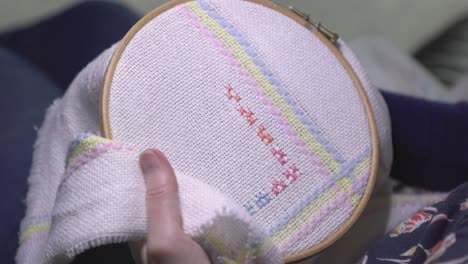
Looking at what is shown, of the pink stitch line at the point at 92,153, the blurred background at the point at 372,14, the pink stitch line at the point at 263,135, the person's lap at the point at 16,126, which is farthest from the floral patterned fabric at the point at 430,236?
the blurred background at the point at 372,14

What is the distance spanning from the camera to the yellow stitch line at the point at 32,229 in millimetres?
583

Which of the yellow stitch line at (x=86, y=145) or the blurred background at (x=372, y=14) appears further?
the blurred background at (x=372, y=14)

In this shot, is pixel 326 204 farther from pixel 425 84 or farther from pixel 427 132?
pixel 425 84

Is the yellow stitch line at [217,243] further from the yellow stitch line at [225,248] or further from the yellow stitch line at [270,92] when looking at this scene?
the yellow stitch line at [270,92]

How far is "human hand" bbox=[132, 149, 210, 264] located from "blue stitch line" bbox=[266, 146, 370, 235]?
94mm

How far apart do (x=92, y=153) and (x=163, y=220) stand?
89 millimetres

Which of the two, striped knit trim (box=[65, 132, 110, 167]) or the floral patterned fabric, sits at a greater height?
striped knit trim (box=[65, 132, 110, 167])

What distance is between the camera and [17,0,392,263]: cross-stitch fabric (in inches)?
17.4

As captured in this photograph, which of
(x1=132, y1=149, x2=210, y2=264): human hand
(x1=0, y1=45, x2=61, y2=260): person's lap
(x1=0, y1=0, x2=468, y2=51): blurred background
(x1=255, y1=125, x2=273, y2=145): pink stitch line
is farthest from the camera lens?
(x1=0, y1=0, x2=468, y2=51): blurred background

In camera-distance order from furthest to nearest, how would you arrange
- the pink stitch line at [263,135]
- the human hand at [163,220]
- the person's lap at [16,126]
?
the person's lap at [16,126], the pink stitch line at [263,135], the human hand at [163,220]

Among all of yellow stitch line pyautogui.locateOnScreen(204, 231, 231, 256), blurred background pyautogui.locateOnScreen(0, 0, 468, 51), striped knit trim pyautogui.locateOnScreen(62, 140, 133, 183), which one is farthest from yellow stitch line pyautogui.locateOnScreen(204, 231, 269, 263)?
blurred background pyautogui.locateOnScreen(0, 0, 468, 51)

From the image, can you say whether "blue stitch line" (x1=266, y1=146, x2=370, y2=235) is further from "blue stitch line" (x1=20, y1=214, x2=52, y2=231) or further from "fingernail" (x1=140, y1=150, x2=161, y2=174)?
"blue stitch line" (x1=20, y1=214, x2=52, y2=231)

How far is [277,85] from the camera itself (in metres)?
0.54

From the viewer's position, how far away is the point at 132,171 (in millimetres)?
445
